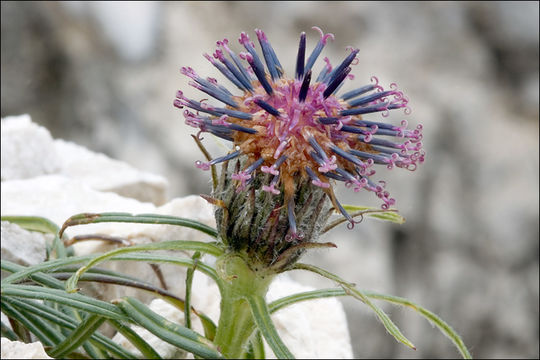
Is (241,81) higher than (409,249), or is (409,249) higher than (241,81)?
(409,249)

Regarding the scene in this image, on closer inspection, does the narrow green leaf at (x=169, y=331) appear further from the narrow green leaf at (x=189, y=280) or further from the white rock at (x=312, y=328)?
the white rock at (x=312, y=328)

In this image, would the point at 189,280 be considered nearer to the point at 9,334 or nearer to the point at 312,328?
the point at 9,334

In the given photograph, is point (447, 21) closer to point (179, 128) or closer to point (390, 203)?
point (179, 128)

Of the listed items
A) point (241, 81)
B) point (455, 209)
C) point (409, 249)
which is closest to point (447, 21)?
point (455, 209)

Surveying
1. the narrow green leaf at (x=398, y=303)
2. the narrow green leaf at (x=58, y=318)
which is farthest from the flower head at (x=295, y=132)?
the narrow green leaf at (x=58, y=318)

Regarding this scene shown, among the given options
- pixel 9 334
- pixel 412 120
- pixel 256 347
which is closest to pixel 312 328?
pixel 256 347
